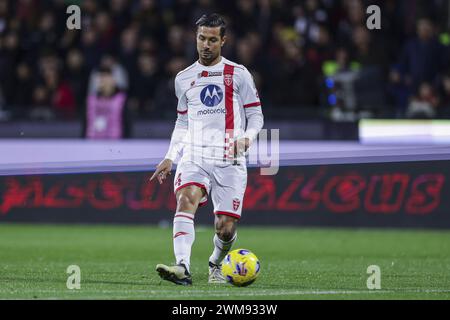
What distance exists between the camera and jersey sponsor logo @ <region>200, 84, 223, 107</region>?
959cm

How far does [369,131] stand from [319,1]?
344 cm

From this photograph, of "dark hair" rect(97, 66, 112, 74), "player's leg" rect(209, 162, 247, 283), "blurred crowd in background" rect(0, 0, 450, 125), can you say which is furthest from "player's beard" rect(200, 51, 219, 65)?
"dark hair" rect(97, 66, 112, 74)

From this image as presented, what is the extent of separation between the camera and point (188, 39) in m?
19.3

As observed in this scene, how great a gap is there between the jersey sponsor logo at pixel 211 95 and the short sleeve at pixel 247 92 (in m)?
0.20

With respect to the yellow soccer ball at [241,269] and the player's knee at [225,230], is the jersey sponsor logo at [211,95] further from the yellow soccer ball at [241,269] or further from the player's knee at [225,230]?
the yellow soccer ball at [241,269]

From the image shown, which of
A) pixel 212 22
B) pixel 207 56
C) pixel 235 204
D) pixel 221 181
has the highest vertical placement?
pixel 212 22

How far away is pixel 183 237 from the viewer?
923 centimetres

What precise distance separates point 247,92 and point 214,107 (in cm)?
32

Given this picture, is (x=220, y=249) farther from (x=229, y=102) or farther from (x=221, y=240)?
(x=229, y=102)

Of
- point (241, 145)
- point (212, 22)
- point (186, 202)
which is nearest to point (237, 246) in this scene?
point (186, 202)
